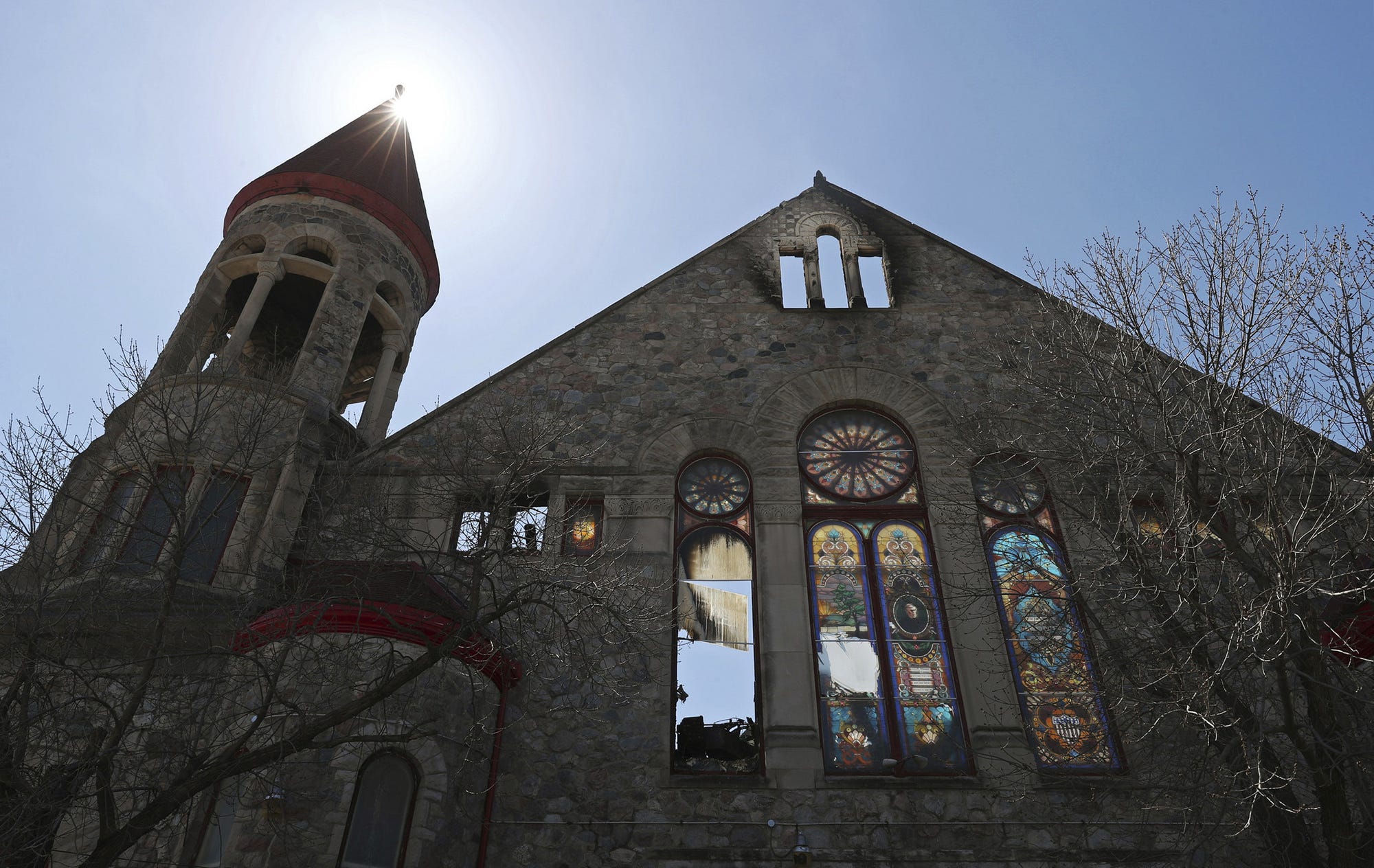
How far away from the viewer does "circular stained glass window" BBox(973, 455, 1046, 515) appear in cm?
1053

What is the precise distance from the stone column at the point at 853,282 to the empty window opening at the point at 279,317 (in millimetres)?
8215

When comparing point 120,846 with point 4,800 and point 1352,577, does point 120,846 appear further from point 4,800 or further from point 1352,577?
point 1352,577

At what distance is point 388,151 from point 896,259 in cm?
887

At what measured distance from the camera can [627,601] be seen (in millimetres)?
9398

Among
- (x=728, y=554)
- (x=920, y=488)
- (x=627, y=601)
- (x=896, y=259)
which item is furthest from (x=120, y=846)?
(x=896, y=259)

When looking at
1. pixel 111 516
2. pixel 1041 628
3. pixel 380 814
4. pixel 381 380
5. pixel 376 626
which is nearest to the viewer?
pixel 380 814

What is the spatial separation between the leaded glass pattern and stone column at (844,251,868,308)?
367 centimetres

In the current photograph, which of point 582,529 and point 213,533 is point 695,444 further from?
point 213,533

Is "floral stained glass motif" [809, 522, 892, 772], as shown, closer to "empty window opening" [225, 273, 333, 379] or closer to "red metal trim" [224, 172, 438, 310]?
"red metal trim" [224, 172, 438, 310]

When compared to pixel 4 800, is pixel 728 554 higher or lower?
higher

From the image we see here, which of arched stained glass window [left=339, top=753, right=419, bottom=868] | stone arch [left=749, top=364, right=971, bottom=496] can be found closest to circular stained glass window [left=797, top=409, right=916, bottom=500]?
stone arch [left=749, top=364, right=971, bottom=496]

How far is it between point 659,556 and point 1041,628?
163 inches

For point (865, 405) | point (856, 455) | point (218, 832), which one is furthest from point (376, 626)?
point (865, 405)

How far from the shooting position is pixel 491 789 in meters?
8.15
